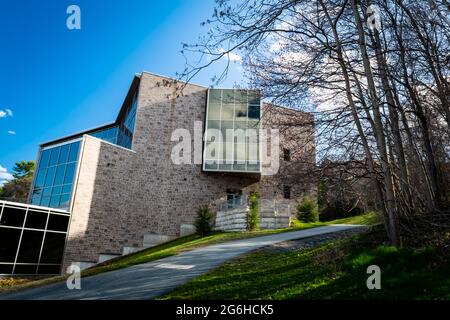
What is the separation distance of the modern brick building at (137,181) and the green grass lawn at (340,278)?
9.90m

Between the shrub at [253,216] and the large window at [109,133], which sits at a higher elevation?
the large window at [109,133]

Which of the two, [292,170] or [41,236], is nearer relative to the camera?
[292,170]

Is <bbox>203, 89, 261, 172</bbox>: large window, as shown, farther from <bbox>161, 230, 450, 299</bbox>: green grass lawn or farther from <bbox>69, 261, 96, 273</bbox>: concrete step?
<bbox>161, 230, 450, 299</bbox>: green grass lawn

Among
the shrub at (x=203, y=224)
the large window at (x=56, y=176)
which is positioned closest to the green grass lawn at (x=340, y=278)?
the shrub at (x=203, y=224)

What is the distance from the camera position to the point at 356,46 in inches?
332

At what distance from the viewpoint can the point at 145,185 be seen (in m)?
23.3

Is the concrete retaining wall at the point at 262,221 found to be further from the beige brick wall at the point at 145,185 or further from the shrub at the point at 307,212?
the shrub at the point at 307,212

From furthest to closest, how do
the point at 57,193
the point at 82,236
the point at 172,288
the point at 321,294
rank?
the point at 57,193 < the point at 82,236 < the point at 172,288 < the point at 321,294

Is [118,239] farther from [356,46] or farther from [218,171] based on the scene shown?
[356,46]

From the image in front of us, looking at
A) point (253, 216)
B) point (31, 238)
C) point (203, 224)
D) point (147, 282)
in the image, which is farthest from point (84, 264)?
point (147, 282)

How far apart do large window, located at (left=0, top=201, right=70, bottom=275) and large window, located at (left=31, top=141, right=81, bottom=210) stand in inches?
57.6

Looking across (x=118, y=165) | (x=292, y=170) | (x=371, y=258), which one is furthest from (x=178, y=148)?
(x=371, y=258)

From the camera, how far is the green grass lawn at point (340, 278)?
457cm

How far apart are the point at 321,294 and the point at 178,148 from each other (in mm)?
21180
